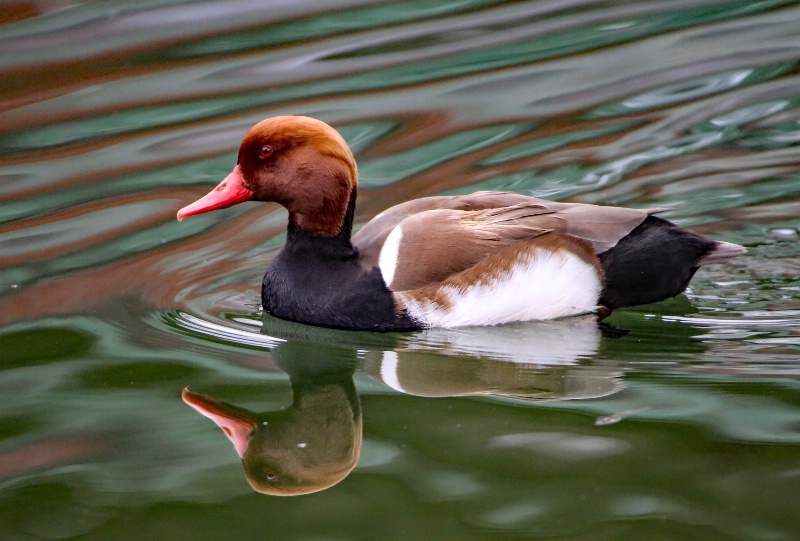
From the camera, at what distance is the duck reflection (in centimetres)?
399

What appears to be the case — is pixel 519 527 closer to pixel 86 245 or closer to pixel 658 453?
pixel 658 453

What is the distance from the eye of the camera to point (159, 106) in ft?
25.7

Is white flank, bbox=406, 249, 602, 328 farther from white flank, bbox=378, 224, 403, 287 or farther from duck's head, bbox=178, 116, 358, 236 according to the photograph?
duck's head, bbox=178, 116, 358, 236

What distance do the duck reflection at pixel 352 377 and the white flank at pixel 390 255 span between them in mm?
275

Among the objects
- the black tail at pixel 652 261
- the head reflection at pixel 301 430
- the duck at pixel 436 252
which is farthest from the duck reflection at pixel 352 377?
the black tail at pixel 652 261

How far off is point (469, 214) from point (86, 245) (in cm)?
220

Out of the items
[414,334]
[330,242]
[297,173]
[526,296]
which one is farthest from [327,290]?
[526,296]

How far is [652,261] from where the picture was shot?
18.0 ft

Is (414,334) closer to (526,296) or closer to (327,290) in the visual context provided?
(327,290)

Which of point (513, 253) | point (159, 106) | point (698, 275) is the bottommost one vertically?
point (698, 275)

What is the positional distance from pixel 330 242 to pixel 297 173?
0.35m

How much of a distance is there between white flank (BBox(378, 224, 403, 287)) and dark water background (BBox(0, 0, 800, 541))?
0.92 feet

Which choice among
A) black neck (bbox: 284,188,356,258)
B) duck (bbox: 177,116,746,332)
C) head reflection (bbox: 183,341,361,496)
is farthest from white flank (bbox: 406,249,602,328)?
head reflection (bbox: 183,341,361,496)

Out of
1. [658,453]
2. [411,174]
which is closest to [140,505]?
[658,453]
